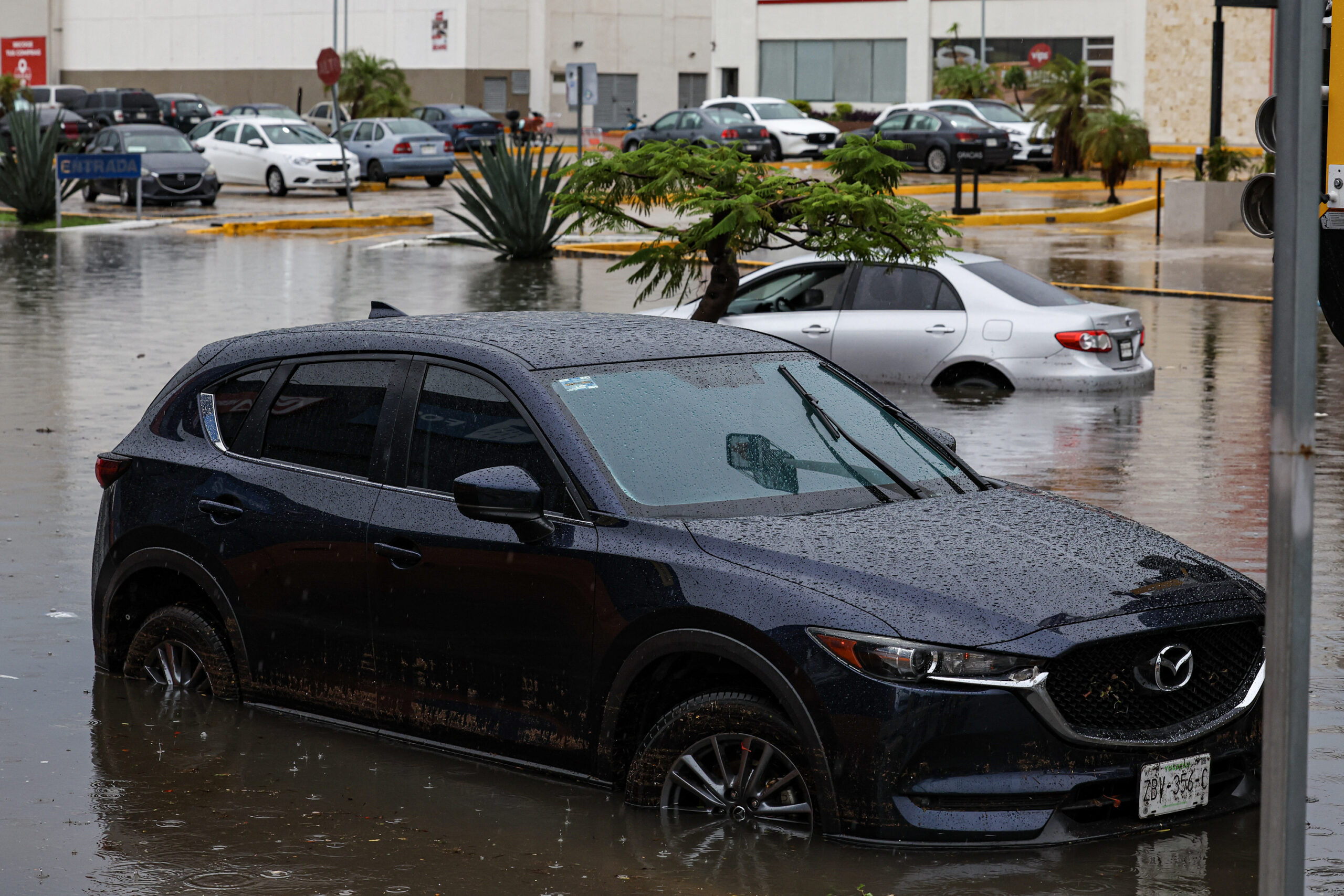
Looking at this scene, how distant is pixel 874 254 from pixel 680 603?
658 cm

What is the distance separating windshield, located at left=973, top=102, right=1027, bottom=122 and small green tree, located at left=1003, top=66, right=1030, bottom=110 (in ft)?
51.3

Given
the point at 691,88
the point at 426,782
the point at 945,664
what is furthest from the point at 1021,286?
the point at 691,88

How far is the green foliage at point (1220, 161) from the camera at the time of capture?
31.9 m

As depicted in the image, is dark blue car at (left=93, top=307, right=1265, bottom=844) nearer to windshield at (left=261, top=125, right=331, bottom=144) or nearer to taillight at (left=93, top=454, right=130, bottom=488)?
taillight at (left=93, top=454, right=130, bottom=488)

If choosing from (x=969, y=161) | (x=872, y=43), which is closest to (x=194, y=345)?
(x=969, y=161)

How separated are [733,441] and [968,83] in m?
62.4

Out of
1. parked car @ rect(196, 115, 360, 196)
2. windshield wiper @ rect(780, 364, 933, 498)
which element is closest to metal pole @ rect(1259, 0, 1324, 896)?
windshield wiper @ rect(780, 364, 933, 498)

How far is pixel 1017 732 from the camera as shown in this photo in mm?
5109

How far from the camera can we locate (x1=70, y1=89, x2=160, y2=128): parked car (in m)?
62.2

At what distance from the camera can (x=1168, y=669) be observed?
536 centimetres

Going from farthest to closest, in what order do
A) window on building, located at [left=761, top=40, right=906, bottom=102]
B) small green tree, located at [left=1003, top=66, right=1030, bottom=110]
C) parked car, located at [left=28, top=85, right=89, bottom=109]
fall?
window on building, located at [left=761, top=40, right=906, bottom=102] < parked car, located at [left=28, top=85, right=89, bottom=109] < small green tree, located at [left=1003, top=66, right=1030, bottom=110]

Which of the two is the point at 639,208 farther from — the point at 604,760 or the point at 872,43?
the point at 872,43

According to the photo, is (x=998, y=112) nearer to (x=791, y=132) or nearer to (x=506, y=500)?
(x=791, y=132)

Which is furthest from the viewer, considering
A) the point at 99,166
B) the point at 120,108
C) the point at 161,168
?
the point at 120,108
